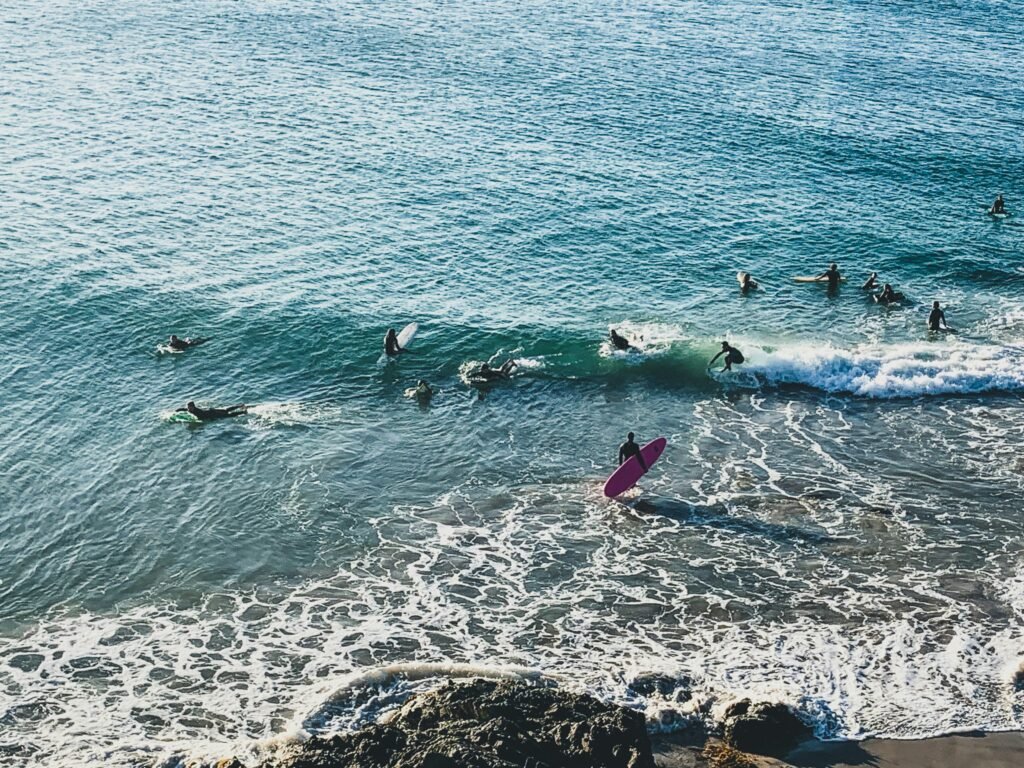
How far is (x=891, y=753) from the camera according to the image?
22.9 m

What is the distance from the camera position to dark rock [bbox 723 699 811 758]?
2289cm

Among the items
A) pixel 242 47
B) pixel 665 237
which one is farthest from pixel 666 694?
pixel 242 47

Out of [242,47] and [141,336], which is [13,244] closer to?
[141,336]

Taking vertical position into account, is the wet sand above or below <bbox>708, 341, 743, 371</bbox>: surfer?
above

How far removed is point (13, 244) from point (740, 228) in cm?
3462

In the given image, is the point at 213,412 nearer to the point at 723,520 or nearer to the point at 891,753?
the point at 723,520

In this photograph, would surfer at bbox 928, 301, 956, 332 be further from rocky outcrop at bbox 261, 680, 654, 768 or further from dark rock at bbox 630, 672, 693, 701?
rocky outcrop at bbox 261, 680, 654, 768

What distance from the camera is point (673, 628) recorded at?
2773 centimetres

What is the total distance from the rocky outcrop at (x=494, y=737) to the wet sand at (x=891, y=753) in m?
1.26

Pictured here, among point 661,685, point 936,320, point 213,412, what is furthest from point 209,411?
point 936,320

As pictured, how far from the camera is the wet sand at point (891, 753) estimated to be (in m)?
22.5

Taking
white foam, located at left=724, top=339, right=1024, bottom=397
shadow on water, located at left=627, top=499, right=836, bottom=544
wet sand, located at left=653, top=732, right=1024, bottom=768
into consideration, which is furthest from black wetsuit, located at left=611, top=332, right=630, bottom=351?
wet sand, located at left=653, top=732, right=1024, bottom=768

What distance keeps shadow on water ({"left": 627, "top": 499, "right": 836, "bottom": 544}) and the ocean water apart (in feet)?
0.48

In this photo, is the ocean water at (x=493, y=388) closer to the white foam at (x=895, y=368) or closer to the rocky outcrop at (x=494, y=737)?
the white foam at (x=895, y=368)
